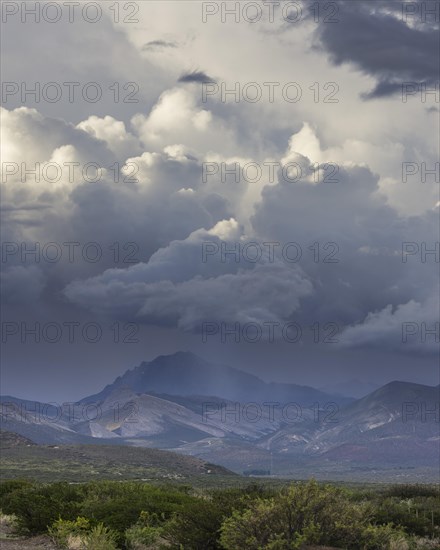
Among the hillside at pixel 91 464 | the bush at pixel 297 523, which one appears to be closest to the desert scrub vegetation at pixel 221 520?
the bush at pixel 297 523

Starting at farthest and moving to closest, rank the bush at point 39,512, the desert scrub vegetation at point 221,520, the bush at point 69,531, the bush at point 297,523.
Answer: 1. the bush at point 39,512
2. the bush at point 69,531
3. the desert scrub vegetation at point 221,520
4. the bush at point 297,523

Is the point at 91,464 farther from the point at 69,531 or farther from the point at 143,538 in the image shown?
the point at 69,531

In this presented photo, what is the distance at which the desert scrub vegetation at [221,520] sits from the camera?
22.8 metres

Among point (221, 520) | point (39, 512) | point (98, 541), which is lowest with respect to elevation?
point (98, 541)

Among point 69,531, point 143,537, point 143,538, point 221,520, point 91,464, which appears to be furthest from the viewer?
point 91,464

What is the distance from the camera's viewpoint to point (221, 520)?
2538 centimetres

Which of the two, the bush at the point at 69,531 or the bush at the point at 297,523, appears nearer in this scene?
the bush at the point at 297,523

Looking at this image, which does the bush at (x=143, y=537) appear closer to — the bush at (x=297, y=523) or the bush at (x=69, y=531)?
the bush at (x=69, y=531)

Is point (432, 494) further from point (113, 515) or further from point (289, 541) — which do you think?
point (289, 541)

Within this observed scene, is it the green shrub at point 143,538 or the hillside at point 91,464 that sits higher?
the hillside at point 91,464

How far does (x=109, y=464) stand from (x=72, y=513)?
5866 inches

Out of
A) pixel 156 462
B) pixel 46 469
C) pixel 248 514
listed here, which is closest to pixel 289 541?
pixel 248 514

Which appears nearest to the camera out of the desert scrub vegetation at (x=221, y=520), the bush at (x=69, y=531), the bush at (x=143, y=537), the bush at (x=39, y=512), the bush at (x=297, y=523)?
the bush at (x=297, y=523)

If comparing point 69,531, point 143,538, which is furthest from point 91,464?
point 69,531
